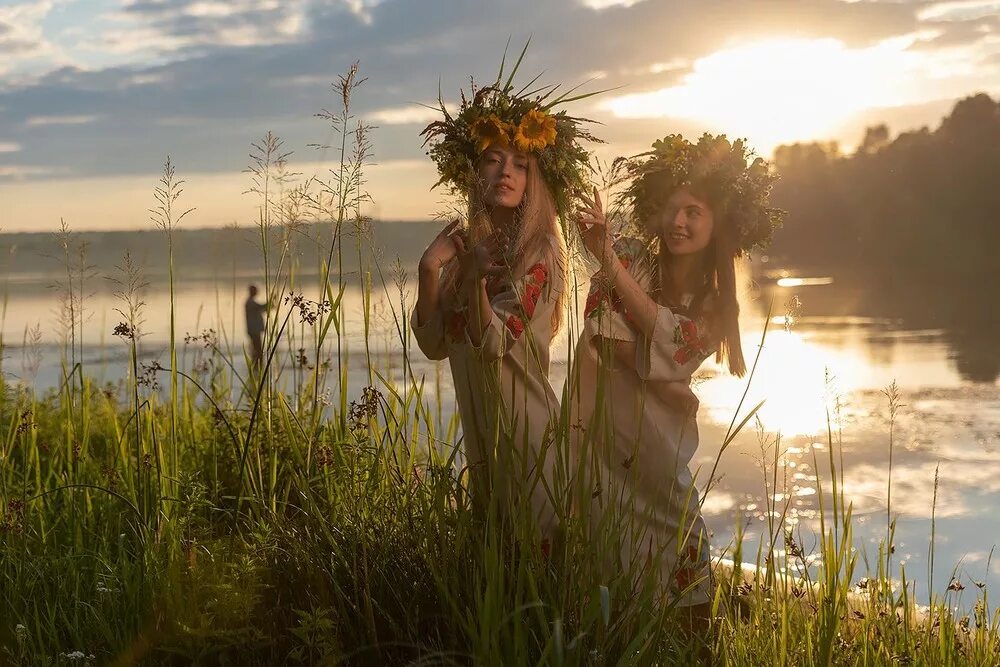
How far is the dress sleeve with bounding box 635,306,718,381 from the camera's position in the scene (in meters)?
3.78

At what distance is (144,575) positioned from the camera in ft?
10.5

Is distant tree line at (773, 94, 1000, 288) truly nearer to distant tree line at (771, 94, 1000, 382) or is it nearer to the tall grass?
distant tree line at (771, 94, 1000, 382)

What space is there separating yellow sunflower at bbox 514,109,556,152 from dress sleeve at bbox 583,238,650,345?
439 mm

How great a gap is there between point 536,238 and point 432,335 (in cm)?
50

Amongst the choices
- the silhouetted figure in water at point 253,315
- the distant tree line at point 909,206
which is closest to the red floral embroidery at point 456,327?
the silhouetted figure in water at point 253,315

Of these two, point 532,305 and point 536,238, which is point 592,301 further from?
point 536,238

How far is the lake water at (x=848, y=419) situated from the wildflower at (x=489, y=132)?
26.6 inches

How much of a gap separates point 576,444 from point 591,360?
51cm

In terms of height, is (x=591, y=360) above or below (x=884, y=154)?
below

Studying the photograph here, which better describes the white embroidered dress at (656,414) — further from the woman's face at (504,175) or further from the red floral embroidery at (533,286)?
the woman's face at (504,175)

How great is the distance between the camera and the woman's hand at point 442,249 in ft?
11.3

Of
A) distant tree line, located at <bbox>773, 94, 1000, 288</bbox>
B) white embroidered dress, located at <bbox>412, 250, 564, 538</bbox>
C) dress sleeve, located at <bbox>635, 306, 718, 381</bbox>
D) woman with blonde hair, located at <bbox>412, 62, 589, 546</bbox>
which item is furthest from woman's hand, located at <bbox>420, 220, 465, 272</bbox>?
distant tree line, located at <bbox>773, 94, 1000, 288</bbox>

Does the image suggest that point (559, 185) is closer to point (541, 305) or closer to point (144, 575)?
point (541, 305)

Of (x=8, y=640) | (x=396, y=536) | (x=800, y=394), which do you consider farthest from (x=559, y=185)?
(x=800, y=394)
